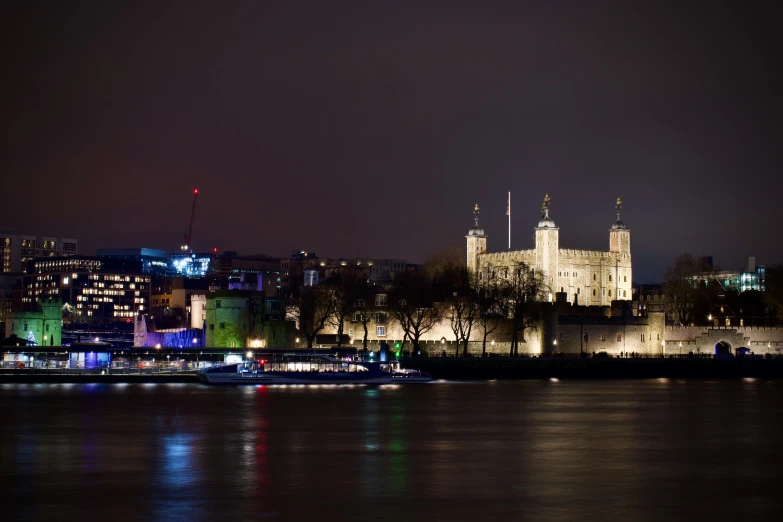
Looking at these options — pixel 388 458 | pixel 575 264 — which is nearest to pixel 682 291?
pixel 575 264

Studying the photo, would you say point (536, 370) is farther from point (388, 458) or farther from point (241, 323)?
point (388, 458)

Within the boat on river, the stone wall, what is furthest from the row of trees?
the boat on river

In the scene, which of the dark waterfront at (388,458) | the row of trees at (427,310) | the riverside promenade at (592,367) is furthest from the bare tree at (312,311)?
the dark waterfront at (388,458)

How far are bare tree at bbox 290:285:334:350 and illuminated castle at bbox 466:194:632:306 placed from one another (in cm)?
3627

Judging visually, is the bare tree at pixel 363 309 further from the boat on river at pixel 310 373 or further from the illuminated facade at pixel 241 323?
the boat on river at pixel 310 373

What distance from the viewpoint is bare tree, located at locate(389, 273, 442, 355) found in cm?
10219

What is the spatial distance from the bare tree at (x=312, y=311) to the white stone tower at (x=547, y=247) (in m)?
40.8

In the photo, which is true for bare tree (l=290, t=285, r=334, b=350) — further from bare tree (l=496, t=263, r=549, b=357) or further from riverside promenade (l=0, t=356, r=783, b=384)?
bare tree (l=496, t=263, r=549, b=357)

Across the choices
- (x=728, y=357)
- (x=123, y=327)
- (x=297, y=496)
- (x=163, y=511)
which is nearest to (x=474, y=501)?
(x=297, y=496)

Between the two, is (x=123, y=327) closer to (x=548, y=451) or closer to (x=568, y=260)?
(x=568, y=260)

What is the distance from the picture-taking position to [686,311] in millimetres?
136625

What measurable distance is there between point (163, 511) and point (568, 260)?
401 ft

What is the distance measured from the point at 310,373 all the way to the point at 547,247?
218 feet

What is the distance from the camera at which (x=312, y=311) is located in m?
106
